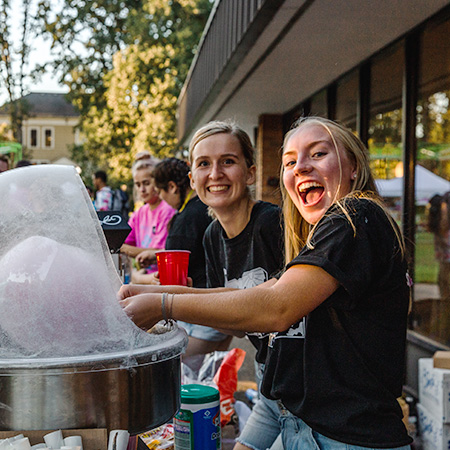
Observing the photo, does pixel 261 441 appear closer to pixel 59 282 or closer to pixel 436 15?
pixel 59 282

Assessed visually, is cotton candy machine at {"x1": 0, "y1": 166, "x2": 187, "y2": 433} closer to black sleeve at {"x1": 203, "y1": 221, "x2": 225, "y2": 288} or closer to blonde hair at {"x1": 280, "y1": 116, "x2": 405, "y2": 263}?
blonde hair at {"x1": 280, "y1": 116, "x2": 405, "y2": 263}

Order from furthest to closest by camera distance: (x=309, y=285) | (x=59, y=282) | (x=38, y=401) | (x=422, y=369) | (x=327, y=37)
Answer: (x=327, y=37) → (x=422, y=369) → (x=309, y=285) → (x=59, y=282) → (x=38, y=401)

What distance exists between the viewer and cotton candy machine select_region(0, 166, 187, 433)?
1399 millimetres

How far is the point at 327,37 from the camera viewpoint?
17.4 feet

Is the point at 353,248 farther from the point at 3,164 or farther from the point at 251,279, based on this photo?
the point at 3,164

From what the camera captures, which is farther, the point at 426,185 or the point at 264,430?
the point at 426,185

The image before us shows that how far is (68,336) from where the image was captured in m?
1.46

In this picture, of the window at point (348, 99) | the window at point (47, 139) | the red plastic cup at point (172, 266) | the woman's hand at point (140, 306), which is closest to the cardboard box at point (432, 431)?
the red plastic cup at point (172, 266)

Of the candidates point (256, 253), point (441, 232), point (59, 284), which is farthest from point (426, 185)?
point (59, 284)

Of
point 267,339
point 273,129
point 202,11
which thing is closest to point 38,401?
point 267,339

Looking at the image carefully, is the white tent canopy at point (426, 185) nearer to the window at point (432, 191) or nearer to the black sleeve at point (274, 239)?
the window at point (432, 191)

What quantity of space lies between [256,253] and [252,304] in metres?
0.95

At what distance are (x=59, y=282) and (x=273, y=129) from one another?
9.09 meters

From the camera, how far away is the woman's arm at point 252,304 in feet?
5.19
